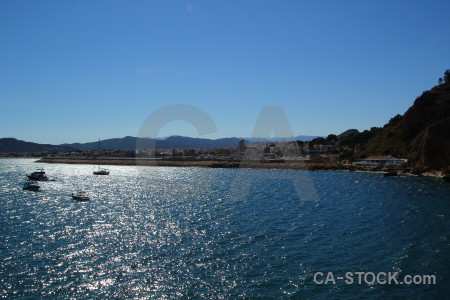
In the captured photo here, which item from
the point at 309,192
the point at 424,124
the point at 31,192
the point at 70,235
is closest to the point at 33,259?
the point at 70,235

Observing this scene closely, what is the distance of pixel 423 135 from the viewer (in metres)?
80.0

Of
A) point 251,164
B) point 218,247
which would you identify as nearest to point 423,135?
point 251,164

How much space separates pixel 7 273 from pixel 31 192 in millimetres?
36618

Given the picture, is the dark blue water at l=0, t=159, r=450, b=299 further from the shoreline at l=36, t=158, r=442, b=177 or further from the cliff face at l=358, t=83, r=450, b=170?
the shoreline at l=36, t=158, r=442, b=177

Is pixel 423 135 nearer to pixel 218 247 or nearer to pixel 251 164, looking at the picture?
pixel 251 164

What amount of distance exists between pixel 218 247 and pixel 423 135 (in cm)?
7480

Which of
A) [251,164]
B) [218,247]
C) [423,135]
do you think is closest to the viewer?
[218,247]

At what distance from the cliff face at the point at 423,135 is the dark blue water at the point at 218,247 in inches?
1635

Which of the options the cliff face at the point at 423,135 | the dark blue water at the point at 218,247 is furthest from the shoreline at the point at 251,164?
the dark blue water at the point at 218,247

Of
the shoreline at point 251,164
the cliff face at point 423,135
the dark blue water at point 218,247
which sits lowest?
Answer: the dark blue water at point 218,247

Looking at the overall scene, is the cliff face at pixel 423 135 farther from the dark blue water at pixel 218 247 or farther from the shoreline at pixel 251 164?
the dark blue water at pixel 218 247

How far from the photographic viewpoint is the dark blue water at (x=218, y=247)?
623 inches

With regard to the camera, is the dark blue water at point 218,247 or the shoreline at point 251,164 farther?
the shoreline at point 251,164

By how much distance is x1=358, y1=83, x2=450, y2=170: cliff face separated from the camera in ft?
245
